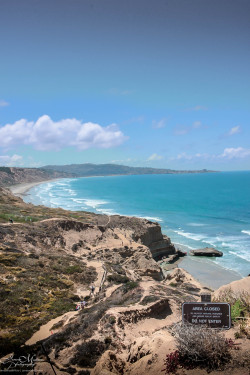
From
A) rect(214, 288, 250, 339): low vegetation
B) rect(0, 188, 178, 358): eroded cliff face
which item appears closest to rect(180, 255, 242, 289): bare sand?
rect(0, 188, 178, 358): eroded cliff face

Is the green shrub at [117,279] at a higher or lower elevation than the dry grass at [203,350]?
lower

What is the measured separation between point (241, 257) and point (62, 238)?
29.8 metres

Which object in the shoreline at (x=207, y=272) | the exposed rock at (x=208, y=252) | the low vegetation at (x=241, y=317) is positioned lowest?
the shoreline at (x=207, y=272)

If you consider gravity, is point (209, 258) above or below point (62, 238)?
below

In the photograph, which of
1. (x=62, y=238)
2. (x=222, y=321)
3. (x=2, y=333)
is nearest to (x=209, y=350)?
(x=222, y=321)

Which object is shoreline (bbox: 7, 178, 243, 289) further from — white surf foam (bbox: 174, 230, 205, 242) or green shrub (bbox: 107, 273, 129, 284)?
green shrub (bbox: 107, 273, 129, 284)

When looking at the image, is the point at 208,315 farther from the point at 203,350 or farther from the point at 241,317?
the point at 203,350


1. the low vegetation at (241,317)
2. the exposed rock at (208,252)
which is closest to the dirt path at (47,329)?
the low vegetation at (241,317)

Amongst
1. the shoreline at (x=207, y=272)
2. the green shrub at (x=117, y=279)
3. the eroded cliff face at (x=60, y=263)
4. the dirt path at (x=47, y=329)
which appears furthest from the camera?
the shoreline at (x=207, y=272)

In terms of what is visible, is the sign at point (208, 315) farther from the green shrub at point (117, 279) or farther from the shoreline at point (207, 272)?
the shoreline at point (207, 272)

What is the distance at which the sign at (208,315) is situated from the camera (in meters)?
8.23

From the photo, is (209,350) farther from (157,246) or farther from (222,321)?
(157,246)

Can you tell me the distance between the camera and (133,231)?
4112 cm

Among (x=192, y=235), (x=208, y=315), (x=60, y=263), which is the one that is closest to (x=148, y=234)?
→ (x=192, y=235)
